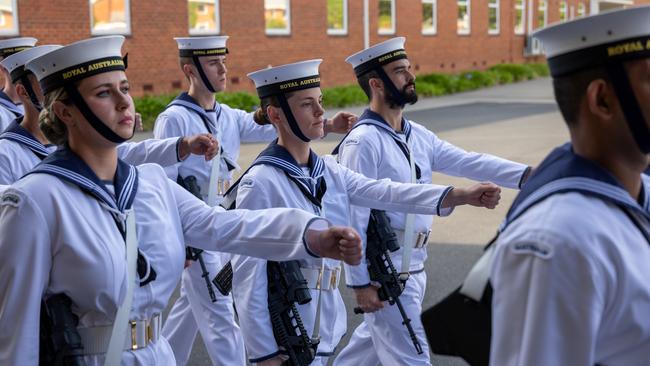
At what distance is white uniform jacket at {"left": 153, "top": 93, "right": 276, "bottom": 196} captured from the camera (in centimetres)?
700

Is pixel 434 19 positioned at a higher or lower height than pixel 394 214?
higher

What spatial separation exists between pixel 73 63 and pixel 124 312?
99cm

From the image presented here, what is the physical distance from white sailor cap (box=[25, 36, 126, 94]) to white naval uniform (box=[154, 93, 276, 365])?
2796mm

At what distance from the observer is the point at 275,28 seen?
94.1 feet

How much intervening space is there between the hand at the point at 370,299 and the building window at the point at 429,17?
32786 mm

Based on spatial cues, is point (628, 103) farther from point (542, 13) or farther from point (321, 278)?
point (542, 13)

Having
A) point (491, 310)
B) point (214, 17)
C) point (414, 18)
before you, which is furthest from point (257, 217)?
point (414, 18)

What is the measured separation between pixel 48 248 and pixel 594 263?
6.45 feet

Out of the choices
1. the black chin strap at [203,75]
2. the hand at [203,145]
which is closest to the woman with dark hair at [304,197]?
the hand at [203,145]

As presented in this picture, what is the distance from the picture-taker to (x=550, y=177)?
7.55 ft

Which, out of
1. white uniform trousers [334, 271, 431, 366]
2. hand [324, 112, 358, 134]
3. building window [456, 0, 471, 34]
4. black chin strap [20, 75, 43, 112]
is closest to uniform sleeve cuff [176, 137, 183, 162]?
black chin strap [20, 75, 43, 112]

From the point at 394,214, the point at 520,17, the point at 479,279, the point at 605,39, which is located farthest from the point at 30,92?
the point at 520,17

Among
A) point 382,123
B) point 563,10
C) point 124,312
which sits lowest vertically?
point 124,312

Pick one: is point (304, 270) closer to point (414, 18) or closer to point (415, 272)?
point (415, 272)
